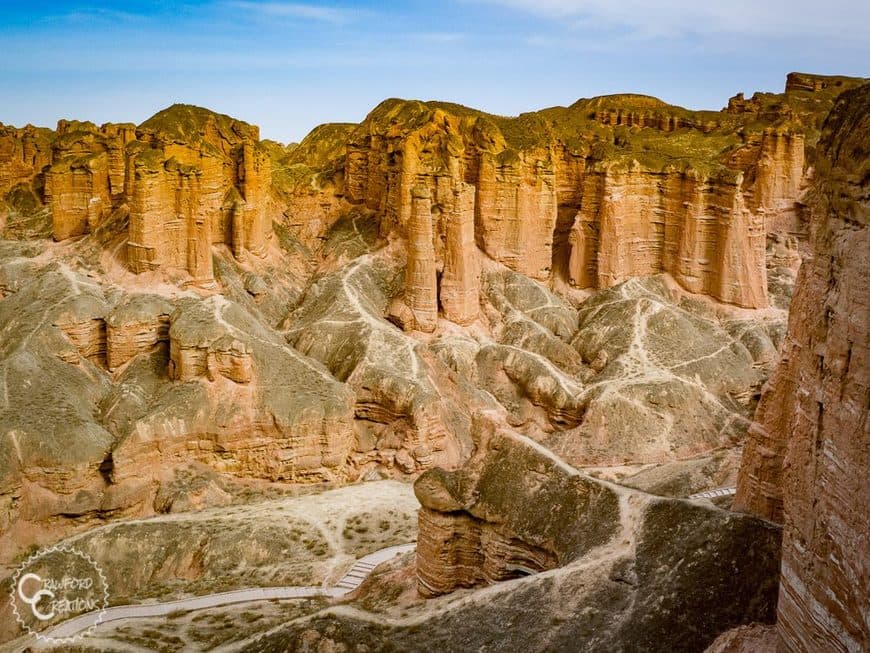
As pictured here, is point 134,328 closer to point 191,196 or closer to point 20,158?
point 191,196

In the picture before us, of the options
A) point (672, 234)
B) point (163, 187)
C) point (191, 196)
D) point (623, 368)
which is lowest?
point (623, 368)

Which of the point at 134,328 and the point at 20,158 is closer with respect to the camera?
the point at 134,328

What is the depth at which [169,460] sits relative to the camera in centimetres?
4147

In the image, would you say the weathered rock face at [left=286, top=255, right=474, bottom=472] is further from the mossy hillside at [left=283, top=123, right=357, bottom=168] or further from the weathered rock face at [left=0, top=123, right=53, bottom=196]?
the weathered rock face at [left=0, top=123, right=53, bottom=196]

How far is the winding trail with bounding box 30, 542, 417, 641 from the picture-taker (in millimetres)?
27469

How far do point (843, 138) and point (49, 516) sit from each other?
36.2m

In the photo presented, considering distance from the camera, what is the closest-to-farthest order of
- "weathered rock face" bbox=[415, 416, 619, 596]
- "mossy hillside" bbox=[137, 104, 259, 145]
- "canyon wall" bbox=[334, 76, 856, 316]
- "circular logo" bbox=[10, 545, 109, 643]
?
"weathered rock face" bbox=[415, 416, 619, 596] → "circular logo" bbox=[10, 545, 109, 643] → "canyon wall" bbox=[334, 76, 856, 316] → "mossy hillside" bbox=[137, 104, 259, 145]

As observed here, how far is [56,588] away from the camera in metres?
33.4

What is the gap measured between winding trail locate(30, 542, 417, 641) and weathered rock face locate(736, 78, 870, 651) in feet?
65.0

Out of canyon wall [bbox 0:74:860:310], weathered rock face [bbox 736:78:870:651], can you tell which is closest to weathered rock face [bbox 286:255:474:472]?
canyon wall [bbox 0:74:860:310]

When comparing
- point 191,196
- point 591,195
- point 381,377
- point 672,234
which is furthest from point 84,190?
point 672,234

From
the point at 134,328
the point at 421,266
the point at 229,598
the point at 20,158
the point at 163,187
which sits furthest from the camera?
the point at 20,158

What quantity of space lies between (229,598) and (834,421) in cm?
2377

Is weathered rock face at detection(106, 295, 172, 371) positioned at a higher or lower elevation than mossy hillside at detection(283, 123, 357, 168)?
lower
